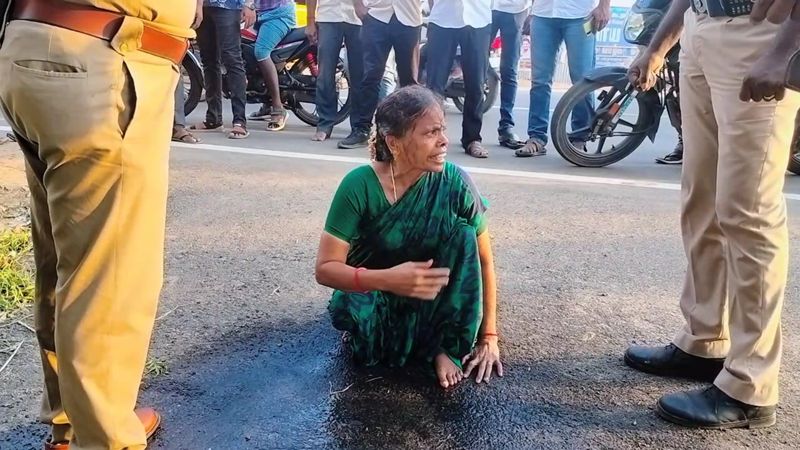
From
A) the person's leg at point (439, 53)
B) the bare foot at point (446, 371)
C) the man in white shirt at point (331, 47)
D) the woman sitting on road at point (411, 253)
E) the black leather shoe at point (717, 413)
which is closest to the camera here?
the black leather shoe at point (717, 413)

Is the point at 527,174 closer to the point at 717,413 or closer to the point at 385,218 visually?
the point at 385,218

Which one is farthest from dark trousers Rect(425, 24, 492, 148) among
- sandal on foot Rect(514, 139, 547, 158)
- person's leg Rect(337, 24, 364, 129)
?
person's leg Rect(337, 24, 364, 129)

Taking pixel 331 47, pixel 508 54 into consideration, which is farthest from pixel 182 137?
pixel 508 54

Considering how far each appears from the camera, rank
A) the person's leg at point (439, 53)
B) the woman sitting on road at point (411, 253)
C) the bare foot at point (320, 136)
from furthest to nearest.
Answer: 1. the bare foot at point (320, 136)
2. the person's leg at point (439, 53)
3. the woman sitting on road at point (411, 253)

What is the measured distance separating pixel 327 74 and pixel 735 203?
493 centimetres

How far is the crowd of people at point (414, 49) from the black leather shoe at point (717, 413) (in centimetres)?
380

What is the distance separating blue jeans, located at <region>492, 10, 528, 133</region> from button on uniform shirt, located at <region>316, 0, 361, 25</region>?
1215 mm

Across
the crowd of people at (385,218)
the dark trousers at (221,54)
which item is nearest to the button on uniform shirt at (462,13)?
the dark trousers at (221,54)

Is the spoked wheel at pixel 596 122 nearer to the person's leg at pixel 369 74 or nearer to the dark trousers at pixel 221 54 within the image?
the person's leg at pixel 369 74

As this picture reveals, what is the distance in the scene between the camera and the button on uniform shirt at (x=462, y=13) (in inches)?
230

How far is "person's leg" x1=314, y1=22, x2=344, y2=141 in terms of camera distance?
21.0 ft

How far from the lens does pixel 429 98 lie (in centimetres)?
240

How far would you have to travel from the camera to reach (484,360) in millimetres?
2561

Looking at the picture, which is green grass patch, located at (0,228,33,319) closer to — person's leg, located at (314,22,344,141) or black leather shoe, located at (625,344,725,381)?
black leather shoe, located at (625,344,725,381)
